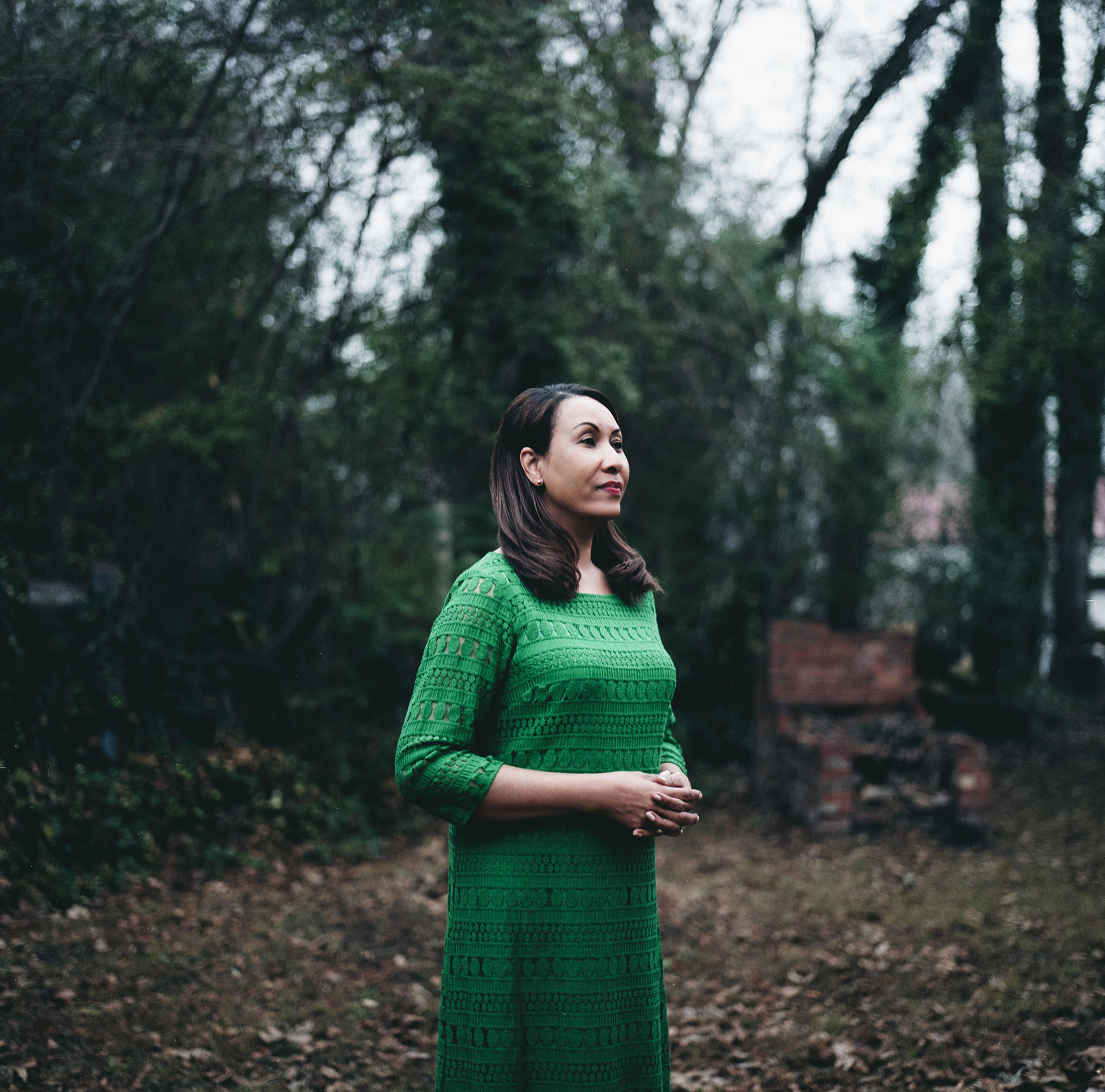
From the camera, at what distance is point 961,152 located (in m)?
7.51

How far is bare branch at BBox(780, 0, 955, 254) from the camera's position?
8461mm

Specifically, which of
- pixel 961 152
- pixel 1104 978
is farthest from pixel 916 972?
pixel 961 152

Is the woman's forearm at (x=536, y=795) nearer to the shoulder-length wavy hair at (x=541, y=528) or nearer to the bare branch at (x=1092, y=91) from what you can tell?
the shoulder-length wavy hair at (x=541, y=528)

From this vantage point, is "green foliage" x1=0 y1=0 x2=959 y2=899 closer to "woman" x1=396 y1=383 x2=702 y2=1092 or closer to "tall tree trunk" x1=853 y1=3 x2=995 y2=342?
"tall tree trunk" x1=853 y1=3 x2=995 y2=342

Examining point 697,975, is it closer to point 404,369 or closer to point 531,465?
point 531,465

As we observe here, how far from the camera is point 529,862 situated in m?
1.80

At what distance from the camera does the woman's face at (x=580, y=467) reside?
2.01 m

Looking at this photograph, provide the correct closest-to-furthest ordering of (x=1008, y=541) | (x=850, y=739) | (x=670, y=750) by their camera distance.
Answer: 1. (x=670, y=750)
2. (x=850, y=739)
3. (x=1008, y=541)

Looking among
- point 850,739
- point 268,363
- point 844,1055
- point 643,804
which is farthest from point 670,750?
point 268,363

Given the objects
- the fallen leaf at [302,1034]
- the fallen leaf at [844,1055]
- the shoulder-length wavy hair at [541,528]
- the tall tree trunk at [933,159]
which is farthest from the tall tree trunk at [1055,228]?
the fallen leaf at [302,1034]

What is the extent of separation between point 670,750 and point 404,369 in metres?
6.51

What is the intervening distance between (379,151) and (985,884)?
23.4 feet

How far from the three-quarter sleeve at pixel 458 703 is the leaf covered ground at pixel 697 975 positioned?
2436 millimetres

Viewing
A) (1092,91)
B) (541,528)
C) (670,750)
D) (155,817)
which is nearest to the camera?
(541,528)
